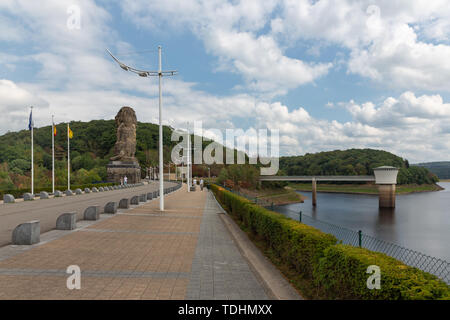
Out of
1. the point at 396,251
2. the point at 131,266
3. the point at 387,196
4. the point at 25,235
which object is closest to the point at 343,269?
the point at 131,266

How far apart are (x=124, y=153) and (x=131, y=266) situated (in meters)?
65.3

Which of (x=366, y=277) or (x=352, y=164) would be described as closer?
(x=366, y=277)

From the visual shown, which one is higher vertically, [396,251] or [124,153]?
[124,153]

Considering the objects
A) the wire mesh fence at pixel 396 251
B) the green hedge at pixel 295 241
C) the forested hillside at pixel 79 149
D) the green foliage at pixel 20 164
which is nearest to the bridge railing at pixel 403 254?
the wire mesh fence at pixel 396 251

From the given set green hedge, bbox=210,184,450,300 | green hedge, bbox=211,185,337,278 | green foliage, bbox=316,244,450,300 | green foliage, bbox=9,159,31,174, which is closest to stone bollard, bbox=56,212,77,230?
green hedge, bbox=211,185,337,278

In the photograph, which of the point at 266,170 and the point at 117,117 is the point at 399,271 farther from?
the point at 266,170

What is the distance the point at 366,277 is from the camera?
4.23 metres

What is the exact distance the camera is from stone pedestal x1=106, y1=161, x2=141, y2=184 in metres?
66.8

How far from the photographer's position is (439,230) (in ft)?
109

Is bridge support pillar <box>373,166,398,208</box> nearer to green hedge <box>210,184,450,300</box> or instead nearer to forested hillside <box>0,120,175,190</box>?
forested hillside <box>0,120,175,190</box>

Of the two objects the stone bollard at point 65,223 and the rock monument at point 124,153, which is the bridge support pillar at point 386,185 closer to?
the rock monument at point 124,153

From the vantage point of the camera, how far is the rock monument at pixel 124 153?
67.2 metres

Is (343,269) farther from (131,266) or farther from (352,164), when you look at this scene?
(352,164)
